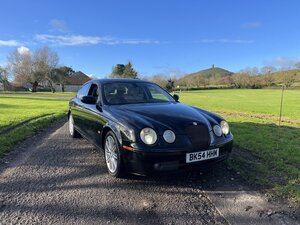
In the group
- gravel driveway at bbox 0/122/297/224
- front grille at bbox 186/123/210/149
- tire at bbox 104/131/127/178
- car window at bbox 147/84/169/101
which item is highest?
car window at bbox 147/84/169/101

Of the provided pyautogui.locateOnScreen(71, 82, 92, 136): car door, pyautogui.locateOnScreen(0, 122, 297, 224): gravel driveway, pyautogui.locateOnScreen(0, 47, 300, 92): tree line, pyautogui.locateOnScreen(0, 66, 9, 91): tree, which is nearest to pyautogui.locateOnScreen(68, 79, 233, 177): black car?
pyautogui.locateOnScreen(0, 122, 297, 224): gravel driveway

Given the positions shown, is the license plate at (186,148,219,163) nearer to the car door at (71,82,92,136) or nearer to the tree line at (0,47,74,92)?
the car door at (71,82,92,136)

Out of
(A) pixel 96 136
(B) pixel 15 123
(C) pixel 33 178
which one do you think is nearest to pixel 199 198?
(A) pixel 96 136

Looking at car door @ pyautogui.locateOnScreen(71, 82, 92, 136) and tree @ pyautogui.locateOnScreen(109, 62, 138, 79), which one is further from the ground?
tree @ pyautogui.locateOnScreen(109, 62, 138, 79)

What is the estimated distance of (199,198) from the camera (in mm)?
3705

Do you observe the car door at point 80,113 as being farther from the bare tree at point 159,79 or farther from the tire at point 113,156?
the bare tree at point 159,79

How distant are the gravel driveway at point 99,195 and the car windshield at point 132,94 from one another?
126cm

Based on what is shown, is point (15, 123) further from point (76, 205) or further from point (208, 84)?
point (208, 84)

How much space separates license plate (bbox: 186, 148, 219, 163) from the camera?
3.82m

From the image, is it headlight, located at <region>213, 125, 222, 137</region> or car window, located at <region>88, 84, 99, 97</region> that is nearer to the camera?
headlight, located at <region>213, 125, 222, 137</region>

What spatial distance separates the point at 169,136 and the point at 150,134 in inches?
10.5

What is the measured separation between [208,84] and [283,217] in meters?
94.2

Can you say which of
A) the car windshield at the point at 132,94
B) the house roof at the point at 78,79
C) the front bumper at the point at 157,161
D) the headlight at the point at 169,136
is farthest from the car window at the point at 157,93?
the house roof at the point at 78,79

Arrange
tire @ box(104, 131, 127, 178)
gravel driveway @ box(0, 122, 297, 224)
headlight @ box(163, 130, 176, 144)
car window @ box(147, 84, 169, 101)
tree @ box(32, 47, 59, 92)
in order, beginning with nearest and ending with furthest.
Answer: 1. gravel driveway @ box(0, 122, 297, 224)
2. headlight @ box(163, 130, 176, 144)
3. tire @ box(104, 131, 127, 178)
4. car window @ box(147, 84, 169, 101)
5. tree @ box(32, 47, 59, 92)
